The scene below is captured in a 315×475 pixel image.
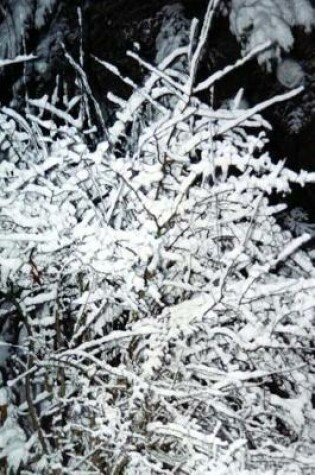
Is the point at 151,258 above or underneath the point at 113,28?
underneath

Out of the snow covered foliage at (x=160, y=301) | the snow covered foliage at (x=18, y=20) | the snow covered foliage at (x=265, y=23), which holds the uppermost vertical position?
the snow covered foliage at (x=18, y=20)

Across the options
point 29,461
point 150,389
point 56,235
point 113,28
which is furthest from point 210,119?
point 113,28

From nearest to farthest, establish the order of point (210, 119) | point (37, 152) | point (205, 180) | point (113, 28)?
point (210, 119) → point (205, 180) → point (37, 152) → point (113, 28)

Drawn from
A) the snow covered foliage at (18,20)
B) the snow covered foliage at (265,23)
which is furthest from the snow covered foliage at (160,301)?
the snow covered foliage at (18,20)

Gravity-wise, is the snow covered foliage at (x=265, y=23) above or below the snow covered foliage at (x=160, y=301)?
above

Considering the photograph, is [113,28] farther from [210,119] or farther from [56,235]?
[56,235]

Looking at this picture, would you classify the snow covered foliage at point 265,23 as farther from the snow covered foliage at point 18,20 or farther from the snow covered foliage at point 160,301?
the snow covered foliage at point 18,20
